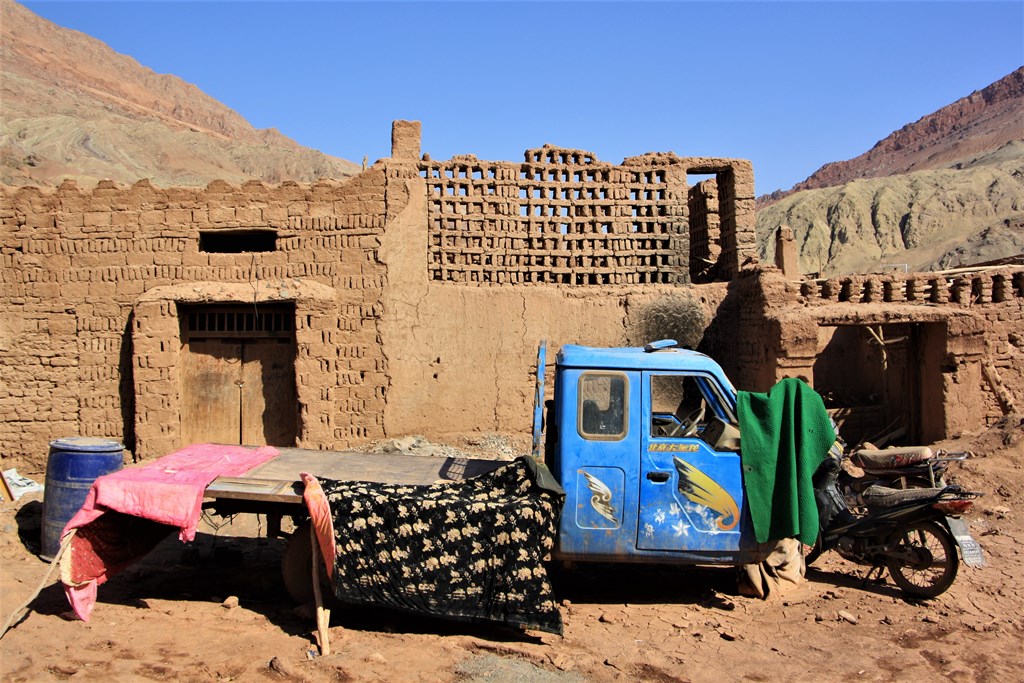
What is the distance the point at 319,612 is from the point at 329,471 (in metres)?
1.13

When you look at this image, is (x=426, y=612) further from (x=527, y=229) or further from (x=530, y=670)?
(x=527, y=229)

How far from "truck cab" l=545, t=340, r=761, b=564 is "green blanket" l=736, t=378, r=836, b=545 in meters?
0.10

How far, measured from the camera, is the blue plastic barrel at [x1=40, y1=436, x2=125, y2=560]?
6.25m

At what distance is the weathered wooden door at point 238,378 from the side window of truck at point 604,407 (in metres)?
5.67

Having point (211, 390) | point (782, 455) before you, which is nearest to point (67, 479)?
point (211, 390)

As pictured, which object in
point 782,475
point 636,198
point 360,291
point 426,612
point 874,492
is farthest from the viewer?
point 636,198

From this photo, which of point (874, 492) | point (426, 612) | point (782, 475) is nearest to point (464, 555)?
point (426, 612)

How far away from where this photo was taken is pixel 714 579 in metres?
6.24

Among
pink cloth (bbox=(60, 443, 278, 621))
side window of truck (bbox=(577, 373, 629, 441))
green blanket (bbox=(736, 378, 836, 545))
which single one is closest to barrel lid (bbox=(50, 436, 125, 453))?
pink cloth (bbox=(60, 443, 278, 621))

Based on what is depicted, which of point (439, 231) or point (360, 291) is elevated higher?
point (439, 231)

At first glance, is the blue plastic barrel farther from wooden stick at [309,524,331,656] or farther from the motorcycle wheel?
the motorcycle wheel

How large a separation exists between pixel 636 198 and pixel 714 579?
574cm

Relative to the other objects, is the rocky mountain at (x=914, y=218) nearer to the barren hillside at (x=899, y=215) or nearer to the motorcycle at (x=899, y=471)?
the barren hillside at (x=899, y=215)

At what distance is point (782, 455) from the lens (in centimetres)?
538
